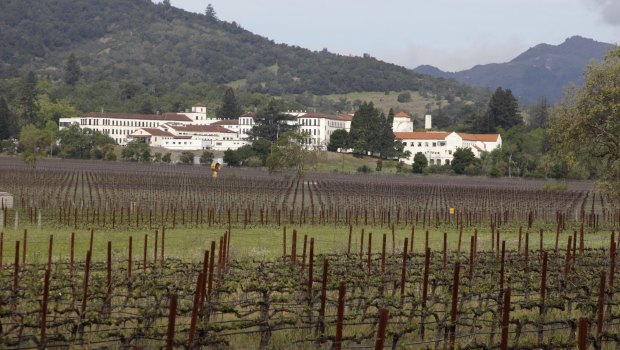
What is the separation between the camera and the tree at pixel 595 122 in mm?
35719

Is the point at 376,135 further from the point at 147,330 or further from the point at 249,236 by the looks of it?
the point at 147,330

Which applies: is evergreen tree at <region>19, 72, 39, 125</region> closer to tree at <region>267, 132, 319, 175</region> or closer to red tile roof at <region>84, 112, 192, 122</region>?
red tile roof at <region>84, 112, 192, 122</region>

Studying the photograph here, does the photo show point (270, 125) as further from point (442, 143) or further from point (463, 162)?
point (463, 162)

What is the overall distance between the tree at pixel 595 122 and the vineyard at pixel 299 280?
3.51 m

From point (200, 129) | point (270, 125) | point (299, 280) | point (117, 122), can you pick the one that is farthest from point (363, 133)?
point (299, 280)

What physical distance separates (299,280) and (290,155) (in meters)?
61.7

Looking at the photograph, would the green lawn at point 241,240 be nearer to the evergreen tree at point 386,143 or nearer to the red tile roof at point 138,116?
the evergreen tree at point 386,143

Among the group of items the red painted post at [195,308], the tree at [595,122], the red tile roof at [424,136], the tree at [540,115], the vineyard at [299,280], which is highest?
the tree at [540,115]

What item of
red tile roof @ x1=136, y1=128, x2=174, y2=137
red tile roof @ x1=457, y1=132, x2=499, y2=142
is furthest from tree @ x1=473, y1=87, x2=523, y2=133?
red tile roof @ x1=136, y1=128, x2=174, y2=137

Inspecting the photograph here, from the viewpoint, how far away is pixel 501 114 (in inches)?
6152

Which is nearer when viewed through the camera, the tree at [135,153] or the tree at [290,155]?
the tree at [290,155]

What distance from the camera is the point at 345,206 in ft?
171

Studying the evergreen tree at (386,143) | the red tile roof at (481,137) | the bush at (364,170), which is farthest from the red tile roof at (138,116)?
the bush at (364,170)

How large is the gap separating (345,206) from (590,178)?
59.0 meters
